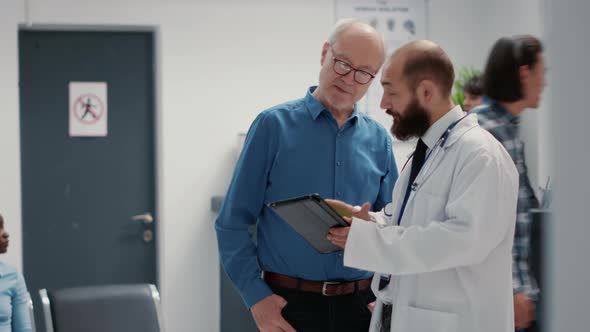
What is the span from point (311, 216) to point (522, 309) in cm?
82

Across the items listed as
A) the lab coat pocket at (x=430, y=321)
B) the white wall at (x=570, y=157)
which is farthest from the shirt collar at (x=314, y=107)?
the white wall at (x=570, y=157)

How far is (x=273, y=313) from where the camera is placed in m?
1.91

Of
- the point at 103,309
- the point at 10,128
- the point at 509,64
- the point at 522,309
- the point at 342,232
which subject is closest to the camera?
the point at 342,232

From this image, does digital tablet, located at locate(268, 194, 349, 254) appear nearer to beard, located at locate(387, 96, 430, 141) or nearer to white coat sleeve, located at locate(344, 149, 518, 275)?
white coat sleeve, located at locate(344, 149, 518, 275)

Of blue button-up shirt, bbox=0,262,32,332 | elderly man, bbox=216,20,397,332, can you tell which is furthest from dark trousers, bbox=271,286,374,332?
blue button-up shirt, bbox=0,262,32,332

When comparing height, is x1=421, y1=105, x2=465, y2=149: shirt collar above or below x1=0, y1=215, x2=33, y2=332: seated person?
above

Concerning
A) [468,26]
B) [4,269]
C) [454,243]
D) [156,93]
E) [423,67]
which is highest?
[468,26]

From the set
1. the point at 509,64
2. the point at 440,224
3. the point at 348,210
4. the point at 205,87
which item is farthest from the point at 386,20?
the point at 440,224

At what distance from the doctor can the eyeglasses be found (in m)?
0.20

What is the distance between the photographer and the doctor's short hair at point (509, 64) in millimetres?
2229

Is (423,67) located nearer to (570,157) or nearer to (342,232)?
(342,232)

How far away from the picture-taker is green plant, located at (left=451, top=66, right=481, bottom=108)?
4500 millimetres

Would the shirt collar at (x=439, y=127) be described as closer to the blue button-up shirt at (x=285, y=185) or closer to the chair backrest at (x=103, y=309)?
the blue button-up shirt at (x=285, y=185)

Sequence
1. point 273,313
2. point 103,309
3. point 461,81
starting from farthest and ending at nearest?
point 461,81 < point 103,309 < point 273,313
